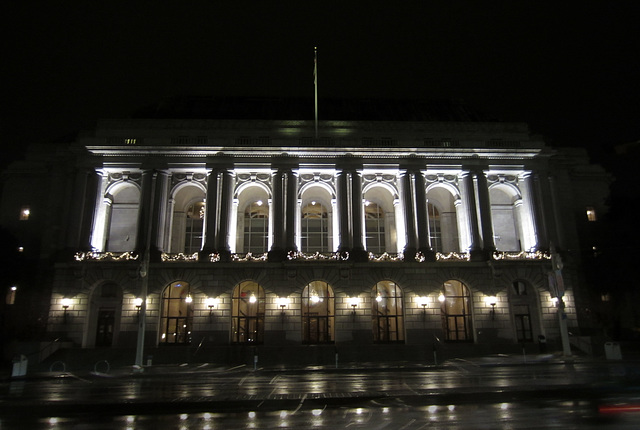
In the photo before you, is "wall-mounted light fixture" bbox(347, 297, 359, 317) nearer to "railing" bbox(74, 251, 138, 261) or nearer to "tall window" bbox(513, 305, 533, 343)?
"tall window" bbox(513, 305, 533, 343)

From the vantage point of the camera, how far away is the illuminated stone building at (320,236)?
38438 mm

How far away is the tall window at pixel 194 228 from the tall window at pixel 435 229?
23.9 m

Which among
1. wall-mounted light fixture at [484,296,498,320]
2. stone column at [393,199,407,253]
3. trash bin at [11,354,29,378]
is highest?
stone column at [393,199,407,253]

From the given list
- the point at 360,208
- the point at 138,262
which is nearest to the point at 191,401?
the point at 138,262

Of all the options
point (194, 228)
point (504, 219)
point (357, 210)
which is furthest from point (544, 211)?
point (194, 228)

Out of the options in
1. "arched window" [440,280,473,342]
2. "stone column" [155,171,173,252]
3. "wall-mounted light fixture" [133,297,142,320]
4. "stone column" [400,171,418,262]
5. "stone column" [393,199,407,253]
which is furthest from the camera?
"stone column" [393,199,407,253]

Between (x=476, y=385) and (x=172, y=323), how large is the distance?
92.2ft

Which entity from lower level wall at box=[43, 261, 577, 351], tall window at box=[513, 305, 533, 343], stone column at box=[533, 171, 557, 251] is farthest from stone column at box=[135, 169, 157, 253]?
stone column at box=[533, 171, 557, 251]

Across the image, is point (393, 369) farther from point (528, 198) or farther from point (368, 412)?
point (528, 198)

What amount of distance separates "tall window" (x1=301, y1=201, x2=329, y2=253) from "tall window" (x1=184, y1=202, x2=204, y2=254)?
10625 millimetres

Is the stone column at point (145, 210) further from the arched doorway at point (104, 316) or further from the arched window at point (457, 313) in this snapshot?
the arched window at point (457, 313)

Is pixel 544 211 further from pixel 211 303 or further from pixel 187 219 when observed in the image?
pixel 187 219

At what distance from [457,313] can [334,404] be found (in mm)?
27794

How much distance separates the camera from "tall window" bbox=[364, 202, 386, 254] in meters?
47.1
